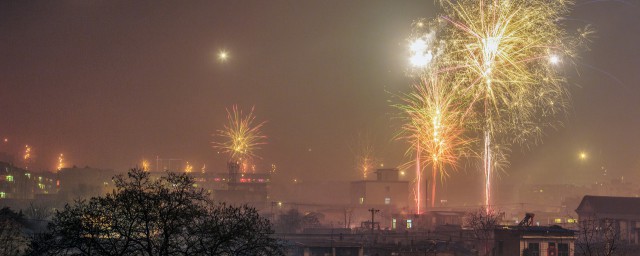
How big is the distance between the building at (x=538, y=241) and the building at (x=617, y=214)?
70.5 ft

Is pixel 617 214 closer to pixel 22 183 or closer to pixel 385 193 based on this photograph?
pixel 385 193

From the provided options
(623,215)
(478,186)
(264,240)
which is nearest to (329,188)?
(478,186)

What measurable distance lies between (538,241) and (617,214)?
99.4 feet

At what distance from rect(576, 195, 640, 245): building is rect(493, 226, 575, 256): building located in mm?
21500

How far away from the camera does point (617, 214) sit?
7675 centimetres

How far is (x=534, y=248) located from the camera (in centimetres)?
5141

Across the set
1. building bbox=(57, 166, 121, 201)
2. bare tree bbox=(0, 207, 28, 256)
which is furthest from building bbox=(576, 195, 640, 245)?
building bbox=(57, 166, 121, 201)

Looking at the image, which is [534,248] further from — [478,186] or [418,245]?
[478,186]

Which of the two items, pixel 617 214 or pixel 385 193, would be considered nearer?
pixel 617 214

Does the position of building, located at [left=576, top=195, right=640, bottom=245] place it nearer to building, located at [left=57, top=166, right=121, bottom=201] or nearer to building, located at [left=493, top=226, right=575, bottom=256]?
building, located at [left=493, top=226, right=575, bottom=256]

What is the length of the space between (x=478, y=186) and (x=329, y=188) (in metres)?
37.8

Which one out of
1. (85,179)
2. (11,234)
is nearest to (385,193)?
(85,179)

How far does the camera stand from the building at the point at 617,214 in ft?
240

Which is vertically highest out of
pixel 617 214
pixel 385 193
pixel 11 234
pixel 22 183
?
pixel 22 183
